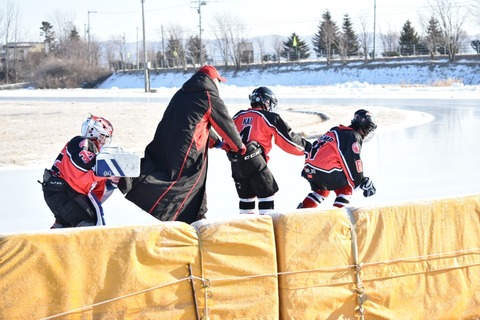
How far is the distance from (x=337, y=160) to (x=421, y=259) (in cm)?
175

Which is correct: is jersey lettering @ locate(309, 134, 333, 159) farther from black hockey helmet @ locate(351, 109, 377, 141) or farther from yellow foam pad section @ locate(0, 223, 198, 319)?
yellow foam pad section @ locate(0, 223, 198, 319)

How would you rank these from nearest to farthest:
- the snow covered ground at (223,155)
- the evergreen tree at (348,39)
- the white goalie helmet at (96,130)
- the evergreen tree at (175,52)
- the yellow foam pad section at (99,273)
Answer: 1. the yellow foam pad section at (99,273)
2. the white goalie helmet at (96,130)
3. the snow covered ground at (223,155)
4. the evergreen tree at (348,39)
5. the evergreen tree at (175,52)

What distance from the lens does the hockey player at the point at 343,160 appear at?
241 inches

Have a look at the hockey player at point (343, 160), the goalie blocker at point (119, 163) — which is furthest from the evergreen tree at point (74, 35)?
the goalie blocker at point (119, 163)

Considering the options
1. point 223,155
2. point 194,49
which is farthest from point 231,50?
point 223,155

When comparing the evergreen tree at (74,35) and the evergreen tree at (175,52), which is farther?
the evergreen tree at (74,35)

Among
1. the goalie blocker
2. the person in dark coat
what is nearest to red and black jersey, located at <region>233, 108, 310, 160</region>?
the person in dark coat

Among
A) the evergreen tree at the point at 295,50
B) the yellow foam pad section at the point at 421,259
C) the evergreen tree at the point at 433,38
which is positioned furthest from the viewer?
the evergreen tree at the point at 295,50

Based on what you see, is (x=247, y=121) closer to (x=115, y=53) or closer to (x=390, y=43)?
(x=390, y=43)

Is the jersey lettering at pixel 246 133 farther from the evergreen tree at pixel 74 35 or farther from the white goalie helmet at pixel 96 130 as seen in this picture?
the evergreen tree at pixel 74 35

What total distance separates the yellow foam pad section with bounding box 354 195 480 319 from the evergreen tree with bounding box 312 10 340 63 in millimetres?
55281

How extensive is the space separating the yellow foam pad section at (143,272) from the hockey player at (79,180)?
137cm

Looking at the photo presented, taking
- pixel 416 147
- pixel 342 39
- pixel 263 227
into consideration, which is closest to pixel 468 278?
pixel 263 227

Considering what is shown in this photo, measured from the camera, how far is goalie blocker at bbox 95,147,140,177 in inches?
189
